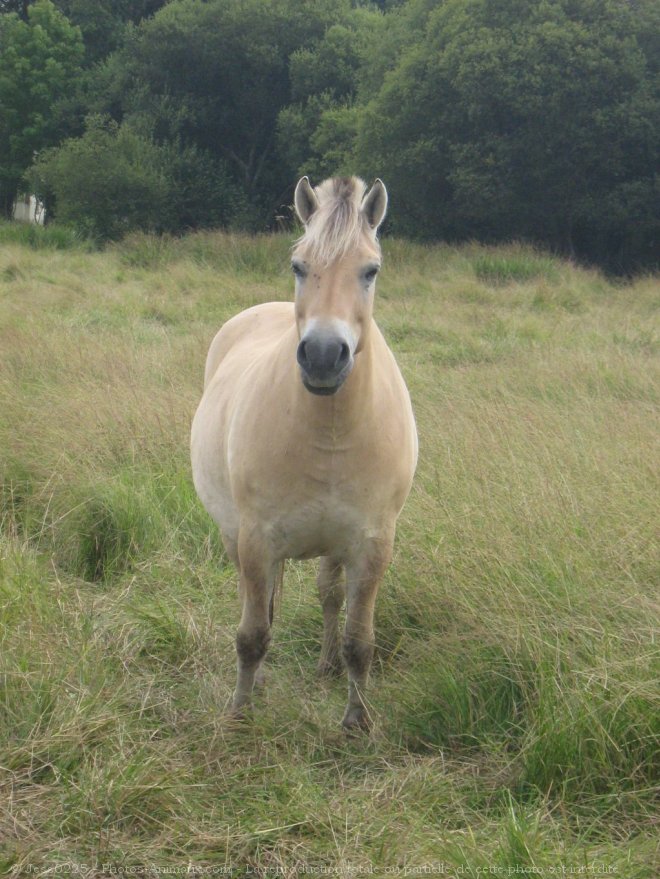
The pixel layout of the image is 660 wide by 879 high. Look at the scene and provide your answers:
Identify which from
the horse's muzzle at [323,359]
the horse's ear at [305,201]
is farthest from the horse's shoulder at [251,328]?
the horse's muzzle at [323,359]

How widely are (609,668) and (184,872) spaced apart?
1.37 meters

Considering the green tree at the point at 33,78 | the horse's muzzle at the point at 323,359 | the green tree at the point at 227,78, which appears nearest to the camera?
the horse's muzzle at the point at 323,359

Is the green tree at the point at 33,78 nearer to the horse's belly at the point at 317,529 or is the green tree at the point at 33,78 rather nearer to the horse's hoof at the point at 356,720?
the horse's belly at the point at 317,529

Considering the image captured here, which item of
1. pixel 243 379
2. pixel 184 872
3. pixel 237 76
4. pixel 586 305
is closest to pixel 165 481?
pixel 243 379

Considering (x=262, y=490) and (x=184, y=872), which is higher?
(x=262, y=490)

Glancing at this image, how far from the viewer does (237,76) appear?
999 inches

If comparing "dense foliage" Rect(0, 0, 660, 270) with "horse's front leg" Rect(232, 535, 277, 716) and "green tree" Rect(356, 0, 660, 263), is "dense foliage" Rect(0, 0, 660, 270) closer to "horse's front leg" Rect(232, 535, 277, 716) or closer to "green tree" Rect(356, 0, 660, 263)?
"green tree" Rect(356, 0, 660, 263)

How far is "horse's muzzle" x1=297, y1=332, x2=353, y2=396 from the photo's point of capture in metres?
2.51

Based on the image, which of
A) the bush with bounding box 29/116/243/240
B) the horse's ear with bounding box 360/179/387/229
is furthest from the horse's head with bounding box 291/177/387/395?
the bush with bounding box 29/116/243/240

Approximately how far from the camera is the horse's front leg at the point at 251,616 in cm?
302

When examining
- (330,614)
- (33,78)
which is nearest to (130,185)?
(33,78)

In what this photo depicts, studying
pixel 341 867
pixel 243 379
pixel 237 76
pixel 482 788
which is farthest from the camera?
pixel 237 76

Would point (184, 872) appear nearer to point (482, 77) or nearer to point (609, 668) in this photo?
point (609, 668)

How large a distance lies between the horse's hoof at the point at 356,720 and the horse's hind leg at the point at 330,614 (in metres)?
0.42
